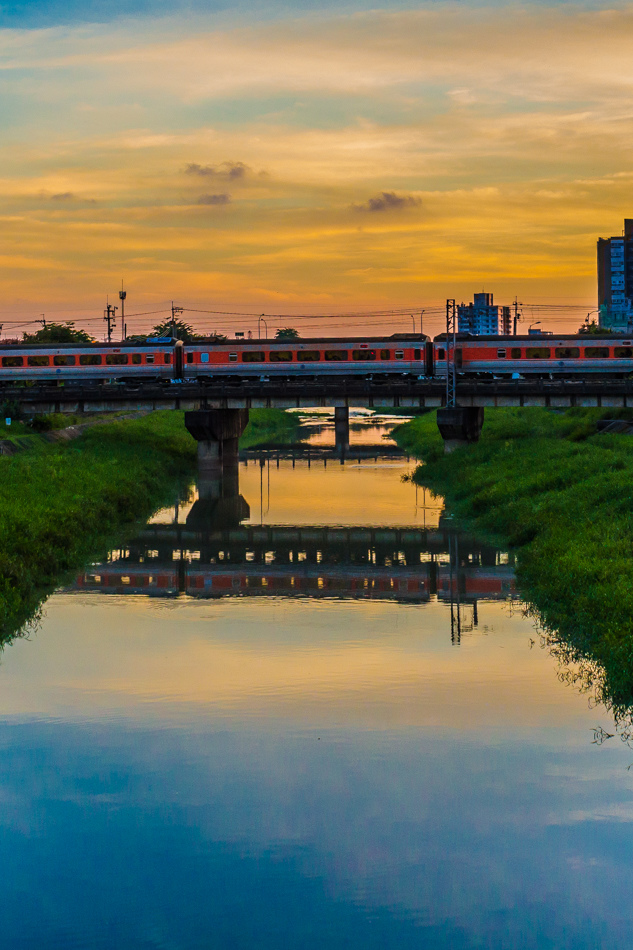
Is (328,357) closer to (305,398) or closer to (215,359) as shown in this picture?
(305,398)

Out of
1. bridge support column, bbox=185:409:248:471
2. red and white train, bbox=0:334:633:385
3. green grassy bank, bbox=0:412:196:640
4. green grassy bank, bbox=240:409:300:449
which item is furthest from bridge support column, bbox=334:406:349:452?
green grassy bank, bbox=0:412:196:640

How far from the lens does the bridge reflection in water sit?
3122 cm

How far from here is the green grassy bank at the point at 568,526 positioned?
2100 cm

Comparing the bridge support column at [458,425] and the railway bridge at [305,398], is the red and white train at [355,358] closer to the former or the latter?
the railway bridge at [305,398]

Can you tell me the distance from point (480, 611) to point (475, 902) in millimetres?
15871

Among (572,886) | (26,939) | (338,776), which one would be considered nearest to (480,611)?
(338,776)

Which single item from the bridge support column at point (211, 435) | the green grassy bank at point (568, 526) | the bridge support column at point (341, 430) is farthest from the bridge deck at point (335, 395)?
the bridge support column at point (341, 430)

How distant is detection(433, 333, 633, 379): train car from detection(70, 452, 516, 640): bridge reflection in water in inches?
1214

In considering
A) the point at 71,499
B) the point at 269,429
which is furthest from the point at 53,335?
the point at 71,499

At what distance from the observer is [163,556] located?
37.5m

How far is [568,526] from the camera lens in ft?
105

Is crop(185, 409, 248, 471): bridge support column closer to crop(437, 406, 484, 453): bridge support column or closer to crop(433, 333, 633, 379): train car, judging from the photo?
crop(437, 406, 484, 453): bridge support column

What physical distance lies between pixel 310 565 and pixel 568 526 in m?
8.68

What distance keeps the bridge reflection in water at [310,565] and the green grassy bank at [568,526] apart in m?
1.59
